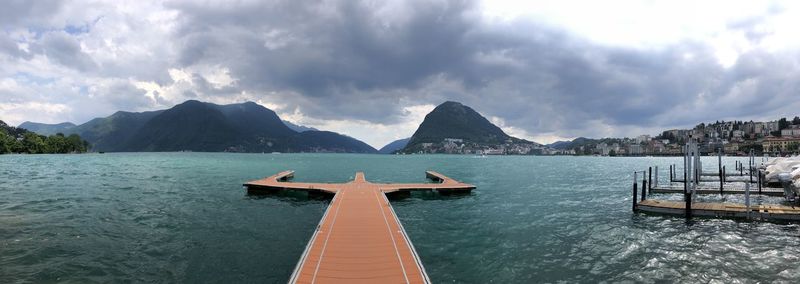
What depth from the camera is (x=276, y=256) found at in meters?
16.9

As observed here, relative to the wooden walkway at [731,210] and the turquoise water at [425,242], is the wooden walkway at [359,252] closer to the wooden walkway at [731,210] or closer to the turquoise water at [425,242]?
the turquoise water at [425,242]

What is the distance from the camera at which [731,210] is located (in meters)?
26.0

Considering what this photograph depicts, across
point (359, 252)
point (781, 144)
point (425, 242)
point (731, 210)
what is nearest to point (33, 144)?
point (425, 242)

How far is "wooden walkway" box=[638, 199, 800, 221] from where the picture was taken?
2514cm

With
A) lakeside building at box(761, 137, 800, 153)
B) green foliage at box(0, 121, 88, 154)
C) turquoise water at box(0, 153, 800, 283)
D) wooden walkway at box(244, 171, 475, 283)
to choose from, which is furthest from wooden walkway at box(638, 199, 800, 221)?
green foliage at box(0, 121, 88, 154)

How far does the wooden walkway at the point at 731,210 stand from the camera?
25138mm

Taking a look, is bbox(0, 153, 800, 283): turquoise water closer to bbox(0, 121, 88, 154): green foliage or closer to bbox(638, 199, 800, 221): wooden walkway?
bbox(638, 199, 800, 221): wooden walkway

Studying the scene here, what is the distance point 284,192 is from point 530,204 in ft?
78.8

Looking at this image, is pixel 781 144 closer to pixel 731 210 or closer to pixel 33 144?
pixel 731 210

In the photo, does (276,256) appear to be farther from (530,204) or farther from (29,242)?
(530,204)

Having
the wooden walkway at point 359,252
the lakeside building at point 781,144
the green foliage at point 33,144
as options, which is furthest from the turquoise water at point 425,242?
the lakeside building at point 781,144

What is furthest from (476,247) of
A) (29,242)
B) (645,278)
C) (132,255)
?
(29,242)

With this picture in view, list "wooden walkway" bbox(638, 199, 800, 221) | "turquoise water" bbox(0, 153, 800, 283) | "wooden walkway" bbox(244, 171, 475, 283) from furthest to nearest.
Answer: "wooden walkway" bbox(638, 199, 800, 221) < "turquoise water" bbox(0, 153, 800, 283) < "wooden walkway" bbox(244, 171, 475, 283)

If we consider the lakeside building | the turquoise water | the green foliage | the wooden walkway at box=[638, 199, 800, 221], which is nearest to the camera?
the turquoise water
